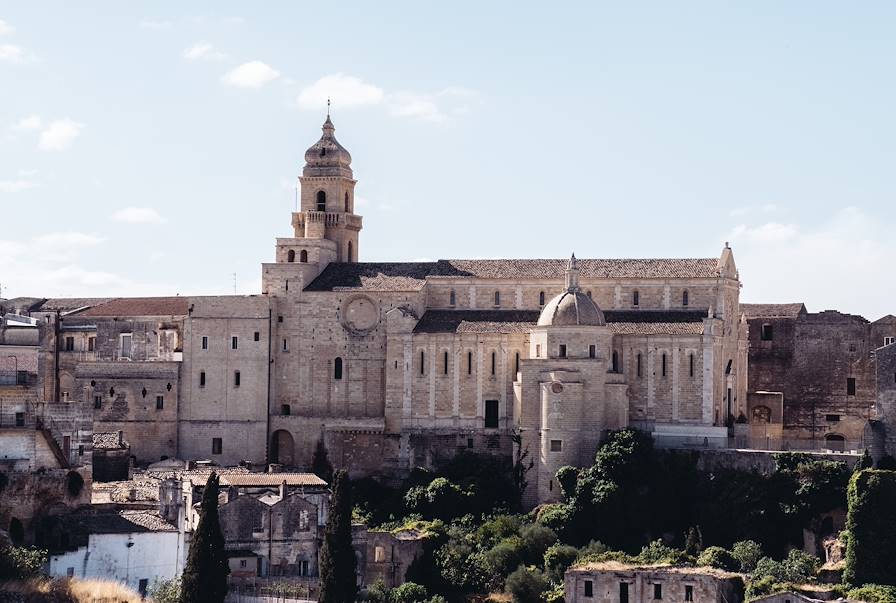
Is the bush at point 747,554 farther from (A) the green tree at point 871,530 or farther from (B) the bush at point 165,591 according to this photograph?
(B) the bush at point 165,591

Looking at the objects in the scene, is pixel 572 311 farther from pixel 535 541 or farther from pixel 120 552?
pixel 120 552

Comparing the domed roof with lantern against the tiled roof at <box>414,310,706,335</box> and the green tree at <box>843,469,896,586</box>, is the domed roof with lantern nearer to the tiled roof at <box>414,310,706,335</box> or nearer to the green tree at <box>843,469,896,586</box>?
the tiled roof at <box>414,310,706,335</box>

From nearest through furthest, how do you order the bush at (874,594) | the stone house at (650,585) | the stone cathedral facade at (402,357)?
the bush at (874,594) < the stone house at (650,585) < the stone cathedral facade at (402,357)

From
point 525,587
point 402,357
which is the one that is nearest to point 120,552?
point 525,587

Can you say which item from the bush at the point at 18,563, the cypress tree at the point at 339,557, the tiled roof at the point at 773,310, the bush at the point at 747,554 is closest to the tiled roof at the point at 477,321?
the bush at the point at 747,554

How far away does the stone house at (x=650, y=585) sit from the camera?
221 feet

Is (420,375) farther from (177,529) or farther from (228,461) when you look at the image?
(177,529)

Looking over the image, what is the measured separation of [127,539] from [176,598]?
435cm

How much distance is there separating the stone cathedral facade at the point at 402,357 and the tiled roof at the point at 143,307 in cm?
15

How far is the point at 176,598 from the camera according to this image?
6494cm

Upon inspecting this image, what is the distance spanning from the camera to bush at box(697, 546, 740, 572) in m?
69.4

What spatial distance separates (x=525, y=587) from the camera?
69.0 m

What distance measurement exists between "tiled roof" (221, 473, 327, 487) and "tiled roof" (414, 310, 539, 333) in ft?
36.0

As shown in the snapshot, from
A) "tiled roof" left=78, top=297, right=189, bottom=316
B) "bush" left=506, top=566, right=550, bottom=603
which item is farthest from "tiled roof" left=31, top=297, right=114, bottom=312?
"bush" left=506, top=566, right=550, bottom=603
